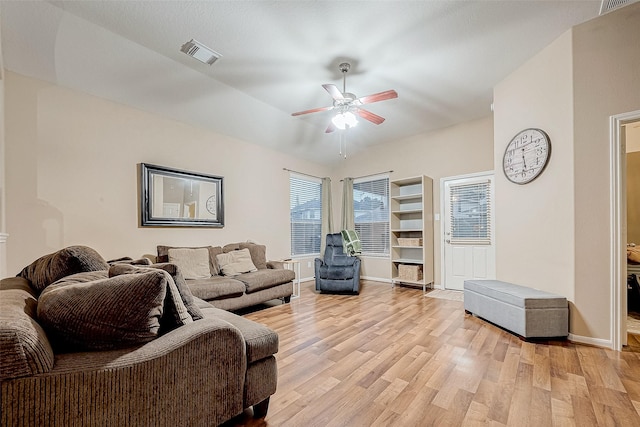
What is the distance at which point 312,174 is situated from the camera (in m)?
6.13

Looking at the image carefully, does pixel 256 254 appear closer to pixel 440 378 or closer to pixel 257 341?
pixel 257 341

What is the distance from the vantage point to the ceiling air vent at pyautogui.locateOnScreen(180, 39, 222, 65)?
107 inches

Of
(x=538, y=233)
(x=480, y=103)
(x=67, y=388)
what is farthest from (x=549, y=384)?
(x=480, y=103)

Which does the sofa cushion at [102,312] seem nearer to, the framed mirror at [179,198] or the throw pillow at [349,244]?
the framed mirror at [179,198]

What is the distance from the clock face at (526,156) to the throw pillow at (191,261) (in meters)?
A: 4.07

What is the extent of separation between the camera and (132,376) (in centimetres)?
109

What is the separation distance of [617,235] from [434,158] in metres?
3.08

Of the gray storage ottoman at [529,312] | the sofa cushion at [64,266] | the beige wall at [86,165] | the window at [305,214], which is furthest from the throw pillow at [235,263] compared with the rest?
the gray storage ottoman at [529,312]

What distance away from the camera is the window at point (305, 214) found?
5.77 m

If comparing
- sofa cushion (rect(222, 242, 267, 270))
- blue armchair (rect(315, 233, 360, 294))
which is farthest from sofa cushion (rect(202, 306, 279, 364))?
blue armchair (rect(315, 233, 360, 294))

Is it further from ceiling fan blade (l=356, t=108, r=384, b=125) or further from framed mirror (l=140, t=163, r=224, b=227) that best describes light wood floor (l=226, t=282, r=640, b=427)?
ceiling fan blade (l=356, t=108, r=384, b=125)

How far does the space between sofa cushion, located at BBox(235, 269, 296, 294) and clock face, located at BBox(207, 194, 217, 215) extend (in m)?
1.17

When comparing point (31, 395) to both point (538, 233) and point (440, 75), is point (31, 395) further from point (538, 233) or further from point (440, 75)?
point (440, 75)

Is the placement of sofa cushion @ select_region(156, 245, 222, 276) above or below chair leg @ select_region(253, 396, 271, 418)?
above
